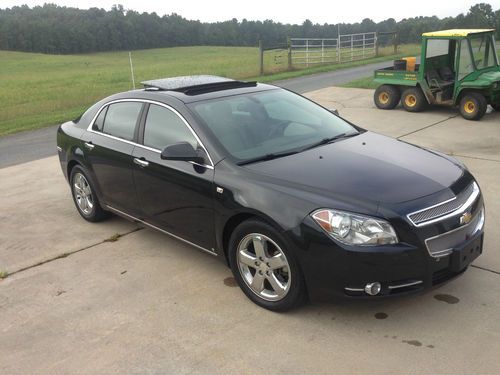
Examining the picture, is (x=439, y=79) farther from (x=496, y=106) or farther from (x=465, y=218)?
(x=465, y=218)

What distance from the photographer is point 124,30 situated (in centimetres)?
9275

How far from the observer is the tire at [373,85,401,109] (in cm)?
1192

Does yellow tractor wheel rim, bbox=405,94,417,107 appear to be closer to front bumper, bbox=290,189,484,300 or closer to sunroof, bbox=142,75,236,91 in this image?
sunroof, bbox=142,75,236,91

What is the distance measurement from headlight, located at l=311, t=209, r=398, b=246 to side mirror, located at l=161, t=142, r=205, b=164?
118 centimetres

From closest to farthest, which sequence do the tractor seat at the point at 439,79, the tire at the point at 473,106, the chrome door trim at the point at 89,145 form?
1. the chrome door trim at the point at 89,145
2. the tire at the point at 473,106
3. the tractor seat at the point at 439,79

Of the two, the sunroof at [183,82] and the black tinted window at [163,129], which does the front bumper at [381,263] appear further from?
the sunroof at [183,82]

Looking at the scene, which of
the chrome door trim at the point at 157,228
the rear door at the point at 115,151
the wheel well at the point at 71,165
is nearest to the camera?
the chrome door trim at the point at 157,228

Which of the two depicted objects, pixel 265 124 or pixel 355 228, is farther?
pixel 265 124

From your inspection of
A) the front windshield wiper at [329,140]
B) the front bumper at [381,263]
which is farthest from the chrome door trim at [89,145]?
the front bumper at [381,263]

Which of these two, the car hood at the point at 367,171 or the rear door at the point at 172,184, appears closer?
the car hood at the point at 367,171

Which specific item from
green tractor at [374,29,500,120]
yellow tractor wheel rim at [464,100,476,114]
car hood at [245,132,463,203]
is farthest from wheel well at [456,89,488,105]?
car hood at [245,132,463,203]

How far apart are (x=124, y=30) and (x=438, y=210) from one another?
96.8 m

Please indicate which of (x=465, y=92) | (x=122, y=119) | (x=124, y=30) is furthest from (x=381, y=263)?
(x=124, y=30)

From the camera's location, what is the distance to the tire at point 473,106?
1031cm
